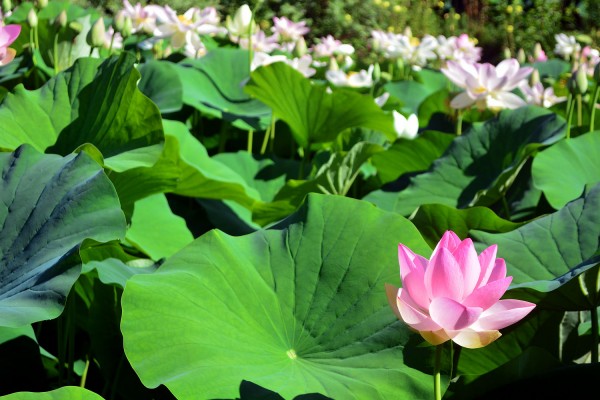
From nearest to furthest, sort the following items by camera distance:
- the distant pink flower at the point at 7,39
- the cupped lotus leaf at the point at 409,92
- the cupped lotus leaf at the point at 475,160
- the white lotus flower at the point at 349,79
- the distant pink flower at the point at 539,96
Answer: the distant pink flower at the point at 7,39 → the cupped lotus leaf at the point at 475,160 → the distant pink flower at the point at 539,96 → the white lotus flower at the point at 349,79 → the cupped lotus leaf at the point at 409,92

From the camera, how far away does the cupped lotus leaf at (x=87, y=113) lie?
5.28ft

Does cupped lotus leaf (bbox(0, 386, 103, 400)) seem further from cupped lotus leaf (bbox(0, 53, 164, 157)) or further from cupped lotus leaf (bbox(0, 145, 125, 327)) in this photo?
cupped lotus leaf (bbox(0, 53, 164, 157))

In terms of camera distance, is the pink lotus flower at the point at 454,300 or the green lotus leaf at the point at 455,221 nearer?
the pink lotus flower at the point at 454,300

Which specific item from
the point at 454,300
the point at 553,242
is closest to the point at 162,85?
the point at 553,242

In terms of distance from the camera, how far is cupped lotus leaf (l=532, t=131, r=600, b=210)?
1.71 m

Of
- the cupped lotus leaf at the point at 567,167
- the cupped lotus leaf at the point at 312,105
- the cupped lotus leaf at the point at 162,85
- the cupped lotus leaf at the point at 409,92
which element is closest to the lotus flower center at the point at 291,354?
the cupped lotus leaf at the point at 567,167

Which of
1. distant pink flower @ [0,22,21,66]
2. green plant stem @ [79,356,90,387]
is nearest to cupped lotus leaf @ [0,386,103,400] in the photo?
green plant stem @ [79,356,90,387]

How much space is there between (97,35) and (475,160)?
0.94m

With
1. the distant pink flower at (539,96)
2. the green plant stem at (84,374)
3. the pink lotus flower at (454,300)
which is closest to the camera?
the pink lotus flower at (454,300)

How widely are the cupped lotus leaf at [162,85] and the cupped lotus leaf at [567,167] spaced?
841mm

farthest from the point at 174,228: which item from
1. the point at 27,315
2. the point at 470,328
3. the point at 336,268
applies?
the point at 470,328

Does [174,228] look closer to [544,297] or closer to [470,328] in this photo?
[544,297]

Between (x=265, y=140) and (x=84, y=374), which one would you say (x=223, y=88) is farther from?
(x=84, y=374)

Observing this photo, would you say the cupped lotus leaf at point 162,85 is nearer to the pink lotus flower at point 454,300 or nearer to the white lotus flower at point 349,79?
the white lotus flower at point 349,79
